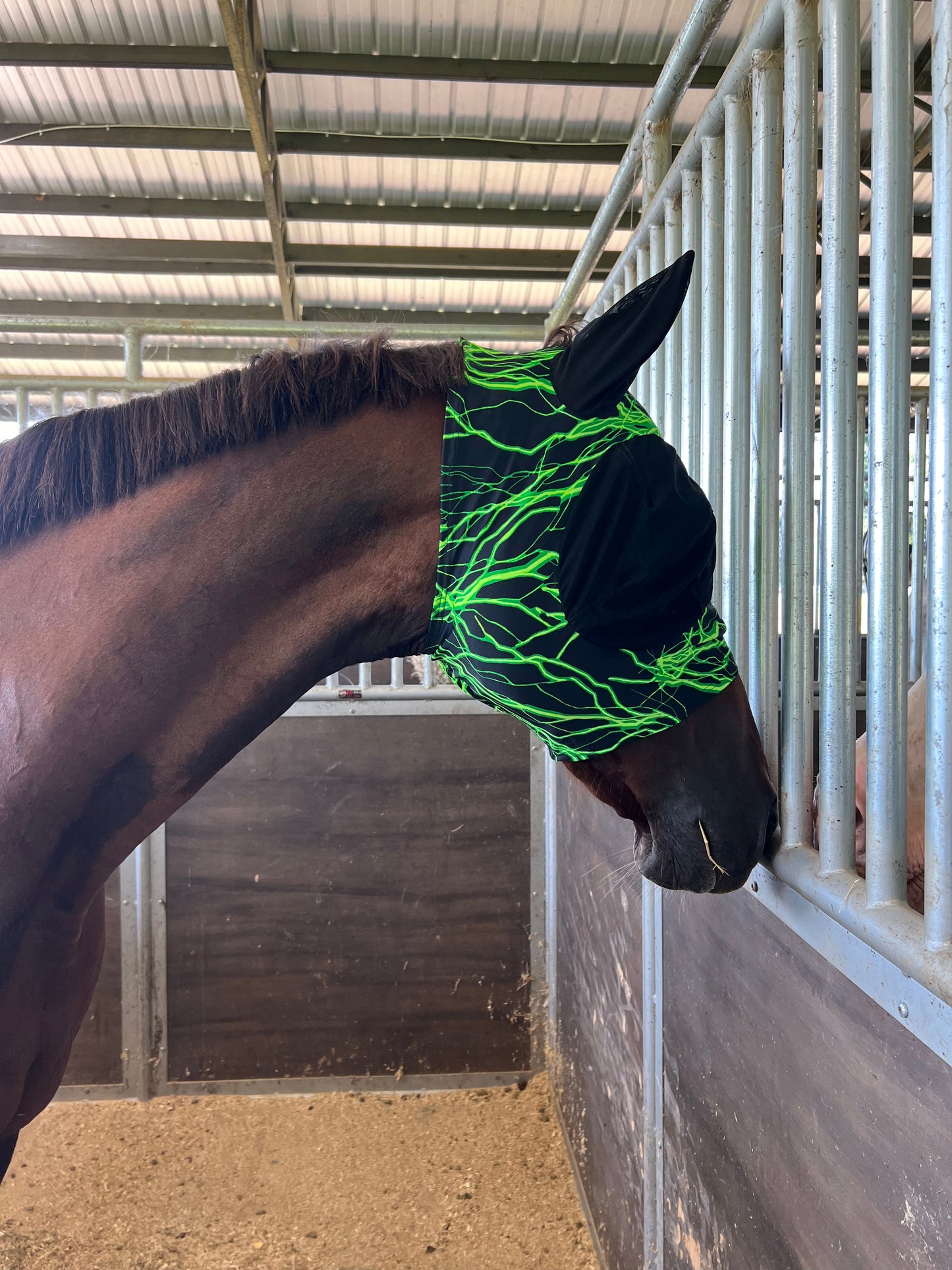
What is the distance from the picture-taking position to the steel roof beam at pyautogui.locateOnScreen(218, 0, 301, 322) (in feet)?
10.7

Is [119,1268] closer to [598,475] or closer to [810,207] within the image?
[598,475]

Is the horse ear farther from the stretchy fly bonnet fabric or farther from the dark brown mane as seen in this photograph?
the dark brown mane

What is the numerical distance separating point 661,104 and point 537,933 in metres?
2.73

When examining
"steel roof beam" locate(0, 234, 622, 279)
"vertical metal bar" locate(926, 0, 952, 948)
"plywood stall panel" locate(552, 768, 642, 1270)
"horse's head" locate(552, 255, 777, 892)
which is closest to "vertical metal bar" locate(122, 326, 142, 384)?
"plywood stall panel" locate(552, 768, 642, 1270)

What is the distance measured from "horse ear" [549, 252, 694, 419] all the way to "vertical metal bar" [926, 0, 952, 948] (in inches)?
11.5

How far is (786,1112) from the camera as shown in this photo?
3.54 ft

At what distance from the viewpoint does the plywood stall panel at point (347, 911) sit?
3154mm

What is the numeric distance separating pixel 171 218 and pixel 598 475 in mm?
5500

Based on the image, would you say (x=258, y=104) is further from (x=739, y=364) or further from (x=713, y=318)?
(x=739, y=364)

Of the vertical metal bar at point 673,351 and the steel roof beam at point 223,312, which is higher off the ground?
the steel roof beam at point 223,312

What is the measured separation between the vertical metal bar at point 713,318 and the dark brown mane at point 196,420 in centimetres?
46

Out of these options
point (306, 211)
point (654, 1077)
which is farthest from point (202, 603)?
point (306, 211)

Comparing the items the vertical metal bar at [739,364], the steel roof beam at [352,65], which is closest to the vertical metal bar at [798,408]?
the vertical metal bar at [739,364]

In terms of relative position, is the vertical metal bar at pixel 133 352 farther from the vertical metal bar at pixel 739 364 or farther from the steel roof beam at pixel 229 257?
the steel roof beam at pixel 229 257
